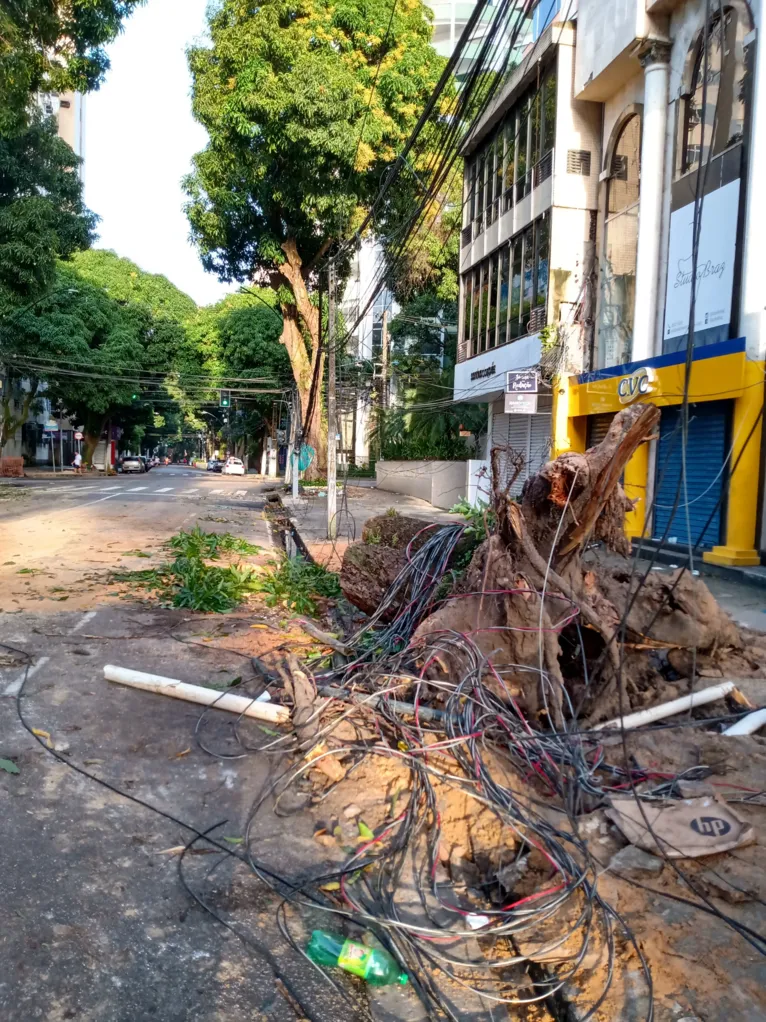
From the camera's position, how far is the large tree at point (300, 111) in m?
23.0

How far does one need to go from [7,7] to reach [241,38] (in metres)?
11.9

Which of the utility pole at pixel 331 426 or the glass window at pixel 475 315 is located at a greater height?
the glass window at pixel 475 315

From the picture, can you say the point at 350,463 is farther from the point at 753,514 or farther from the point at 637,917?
the point at 637,917

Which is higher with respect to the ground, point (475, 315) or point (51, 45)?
point (51, 45)

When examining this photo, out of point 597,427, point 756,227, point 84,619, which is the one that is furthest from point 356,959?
point 597,427

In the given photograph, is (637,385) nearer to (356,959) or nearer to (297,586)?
(297,586)

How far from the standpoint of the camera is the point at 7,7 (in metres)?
13.2

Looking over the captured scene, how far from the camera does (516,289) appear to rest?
20.0 meters

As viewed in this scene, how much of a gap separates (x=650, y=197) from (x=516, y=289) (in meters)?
5.65

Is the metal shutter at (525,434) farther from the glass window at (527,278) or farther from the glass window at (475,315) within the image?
the glass window at (527,278)

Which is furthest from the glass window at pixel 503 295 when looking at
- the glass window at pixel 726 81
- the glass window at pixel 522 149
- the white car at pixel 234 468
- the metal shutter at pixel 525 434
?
the white car at pixel 234 468

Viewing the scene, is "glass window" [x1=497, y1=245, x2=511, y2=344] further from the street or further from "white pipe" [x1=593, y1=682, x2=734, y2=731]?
"white pipe" [x1=593, y1=682, x2=734, y2=731]

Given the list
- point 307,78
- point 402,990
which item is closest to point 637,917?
point 402,990

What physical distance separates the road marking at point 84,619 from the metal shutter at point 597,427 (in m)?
11.6
